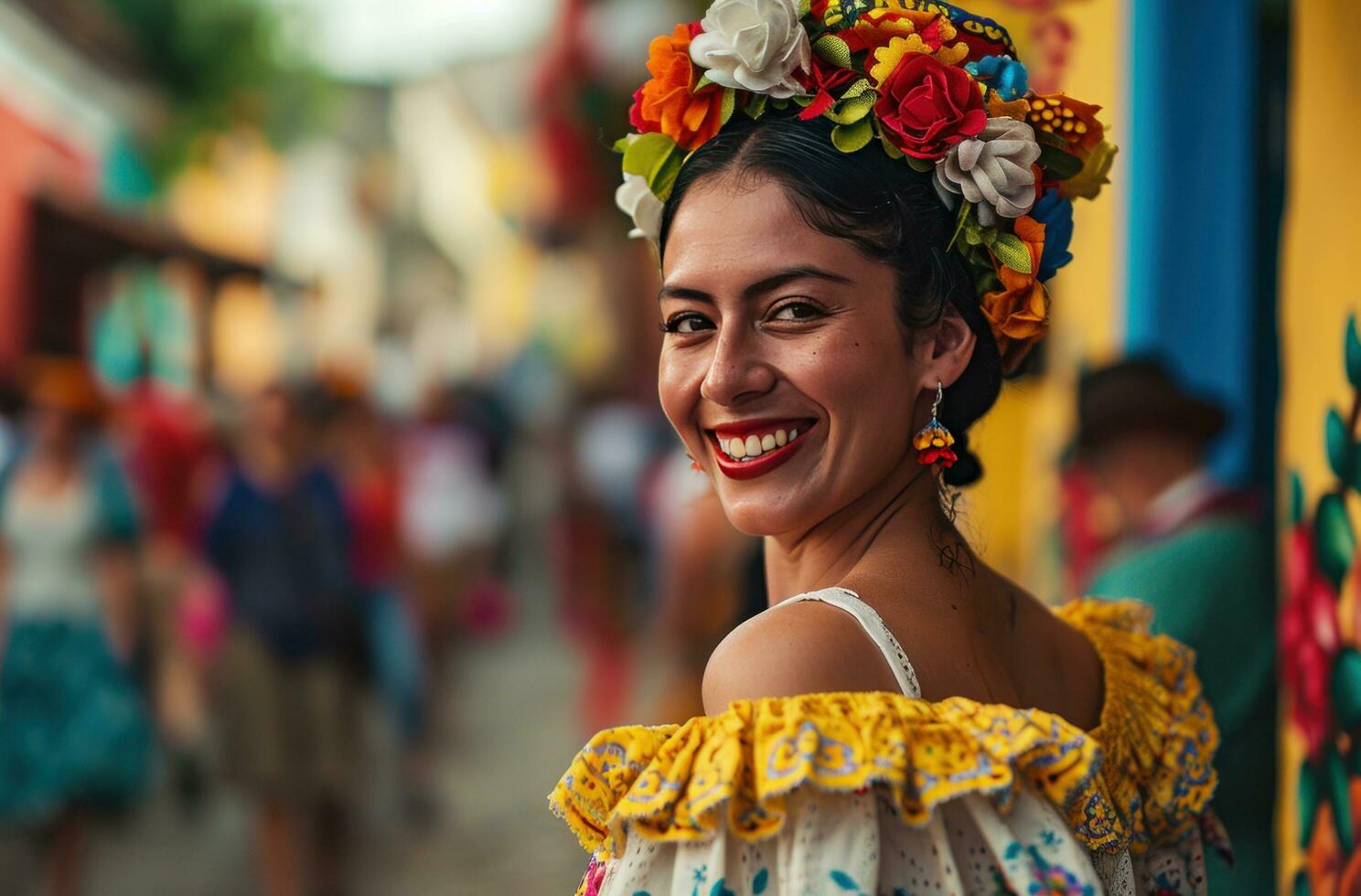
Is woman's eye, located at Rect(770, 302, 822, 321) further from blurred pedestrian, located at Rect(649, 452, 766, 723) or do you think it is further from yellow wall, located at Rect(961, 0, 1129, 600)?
blurred pedestrian, located at Rect(649, 452, 766, 723)

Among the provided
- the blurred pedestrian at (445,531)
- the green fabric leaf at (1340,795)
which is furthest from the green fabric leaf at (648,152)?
the blurred pedestrian at (445,531)

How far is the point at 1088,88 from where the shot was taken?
16.6 feet

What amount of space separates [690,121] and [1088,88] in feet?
11.7

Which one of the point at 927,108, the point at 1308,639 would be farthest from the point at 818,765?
the point at 1308,639

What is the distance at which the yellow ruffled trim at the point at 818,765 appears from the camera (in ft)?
4.96

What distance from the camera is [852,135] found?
6.01 feet

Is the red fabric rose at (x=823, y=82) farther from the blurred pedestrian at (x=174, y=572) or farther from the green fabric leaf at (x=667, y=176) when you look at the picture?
the blurred pedestrian at (x=174, y=572)

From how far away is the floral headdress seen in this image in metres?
1.83

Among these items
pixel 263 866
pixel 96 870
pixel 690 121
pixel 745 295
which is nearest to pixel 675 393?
pixel 745 295

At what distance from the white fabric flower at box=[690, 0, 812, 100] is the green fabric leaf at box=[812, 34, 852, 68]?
19 mm

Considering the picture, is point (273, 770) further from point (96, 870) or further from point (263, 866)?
point (96, 870)

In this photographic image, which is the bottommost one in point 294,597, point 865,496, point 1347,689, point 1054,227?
point 294,597

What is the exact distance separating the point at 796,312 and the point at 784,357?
2.3 inches

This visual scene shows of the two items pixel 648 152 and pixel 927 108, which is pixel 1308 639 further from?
pixel 648 152
